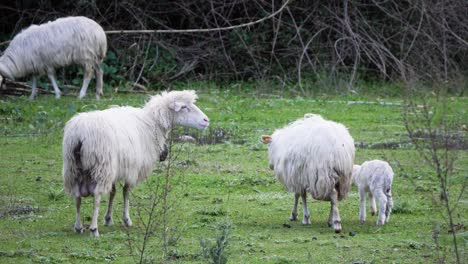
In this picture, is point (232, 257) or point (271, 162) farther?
point (271, 162)

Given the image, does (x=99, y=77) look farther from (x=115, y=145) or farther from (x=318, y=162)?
(x=318, y=162)

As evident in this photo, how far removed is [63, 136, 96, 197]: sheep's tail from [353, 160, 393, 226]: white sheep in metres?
2.72

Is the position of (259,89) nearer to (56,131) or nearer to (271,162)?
(56,131)

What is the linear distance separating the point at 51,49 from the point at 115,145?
984cm

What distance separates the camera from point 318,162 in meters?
8.49

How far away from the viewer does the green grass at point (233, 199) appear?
7.59m

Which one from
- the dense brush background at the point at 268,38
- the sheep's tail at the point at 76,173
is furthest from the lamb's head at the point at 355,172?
the dense brush background at the point at 268,38

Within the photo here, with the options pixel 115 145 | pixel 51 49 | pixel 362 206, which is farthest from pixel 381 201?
pixel 51 49

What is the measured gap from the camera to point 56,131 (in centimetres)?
1426

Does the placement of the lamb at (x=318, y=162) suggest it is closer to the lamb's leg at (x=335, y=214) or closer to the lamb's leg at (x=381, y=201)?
the lamb's leg at (x=335, y=214)

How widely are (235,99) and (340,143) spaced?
9508mm

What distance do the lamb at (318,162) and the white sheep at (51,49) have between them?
967 cm

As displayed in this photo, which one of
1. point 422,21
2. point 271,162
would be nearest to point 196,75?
→ point 422,21

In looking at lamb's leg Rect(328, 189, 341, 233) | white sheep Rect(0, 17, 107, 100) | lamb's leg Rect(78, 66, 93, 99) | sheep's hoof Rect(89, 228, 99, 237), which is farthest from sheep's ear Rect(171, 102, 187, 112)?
lamb's leg Rect(78, 66, 93, 99)
